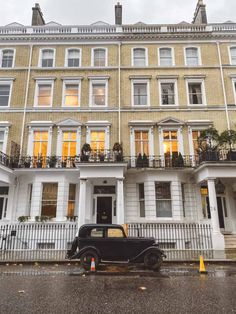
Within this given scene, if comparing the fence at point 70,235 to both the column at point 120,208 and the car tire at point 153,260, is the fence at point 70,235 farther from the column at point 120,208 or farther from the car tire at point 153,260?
the car tire at point 153,260

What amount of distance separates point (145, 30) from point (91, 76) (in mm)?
6657

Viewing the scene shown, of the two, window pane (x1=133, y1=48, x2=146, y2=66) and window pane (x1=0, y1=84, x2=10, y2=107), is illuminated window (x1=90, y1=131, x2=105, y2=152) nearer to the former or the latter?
window pane (x1=133, y1=48, x2=146, y2=66)

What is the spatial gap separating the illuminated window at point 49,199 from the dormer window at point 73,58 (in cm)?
1056

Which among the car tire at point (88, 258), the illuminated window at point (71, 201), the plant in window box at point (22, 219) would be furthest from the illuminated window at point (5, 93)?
the car tire at point (88, 258)

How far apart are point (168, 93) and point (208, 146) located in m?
6.42

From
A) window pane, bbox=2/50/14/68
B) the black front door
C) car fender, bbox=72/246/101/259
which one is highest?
window pane, bbox=2/50/14/68

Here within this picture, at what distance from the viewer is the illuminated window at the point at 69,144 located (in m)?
17.5

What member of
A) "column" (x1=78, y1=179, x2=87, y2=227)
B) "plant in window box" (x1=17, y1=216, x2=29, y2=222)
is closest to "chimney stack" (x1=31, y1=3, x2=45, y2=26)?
"column" (x1=78, y1=179, x2=87, y2=227)

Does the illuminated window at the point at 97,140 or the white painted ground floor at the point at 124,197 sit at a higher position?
the illuminated window at the point at 97,140

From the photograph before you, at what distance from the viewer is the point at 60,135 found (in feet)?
58.5

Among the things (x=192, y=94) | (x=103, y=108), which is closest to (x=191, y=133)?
(x=192, y=94)

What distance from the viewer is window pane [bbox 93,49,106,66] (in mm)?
20016

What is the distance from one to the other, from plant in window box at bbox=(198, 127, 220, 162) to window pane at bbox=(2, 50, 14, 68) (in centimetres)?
1696

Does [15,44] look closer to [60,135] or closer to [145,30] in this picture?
[60,135]
